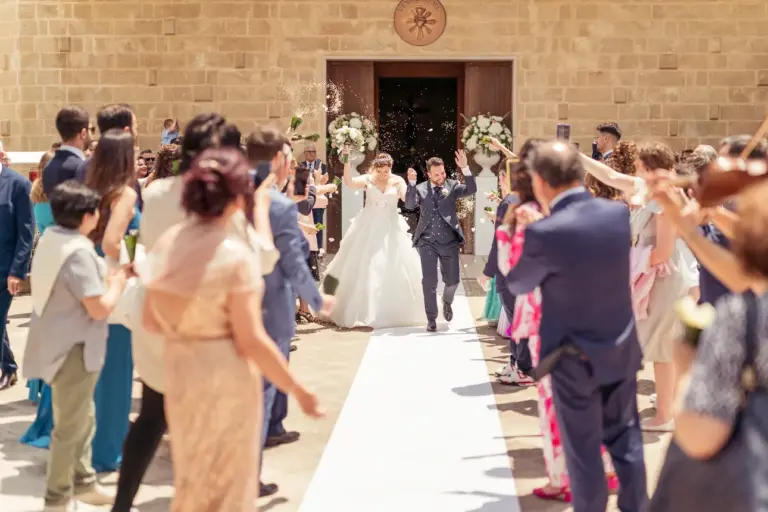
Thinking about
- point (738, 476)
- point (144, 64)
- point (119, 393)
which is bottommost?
point (119, 393)

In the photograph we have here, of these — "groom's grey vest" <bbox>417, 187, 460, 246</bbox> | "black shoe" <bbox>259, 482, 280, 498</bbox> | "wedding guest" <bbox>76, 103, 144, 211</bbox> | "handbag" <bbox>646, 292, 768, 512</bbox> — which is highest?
"wedding guest" <bbox>76, 103, 144, 211</bbox>

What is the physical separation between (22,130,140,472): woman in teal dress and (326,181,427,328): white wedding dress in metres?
4.24

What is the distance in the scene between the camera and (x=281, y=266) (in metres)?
4.29

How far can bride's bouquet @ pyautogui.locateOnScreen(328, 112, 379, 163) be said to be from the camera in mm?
13828

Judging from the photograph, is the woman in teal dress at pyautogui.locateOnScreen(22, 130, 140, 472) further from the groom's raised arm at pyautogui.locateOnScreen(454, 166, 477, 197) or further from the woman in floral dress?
the groom's raised arm at pyautogui.locateOnScreen(454, 166, 477, 197)

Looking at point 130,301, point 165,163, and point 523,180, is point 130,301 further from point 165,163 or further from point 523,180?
point 523,180

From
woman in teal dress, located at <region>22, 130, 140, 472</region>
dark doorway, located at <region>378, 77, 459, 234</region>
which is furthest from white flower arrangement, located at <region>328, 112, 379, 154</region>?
woman in teal dress, located at <region>22, 130, 140, 472</region>

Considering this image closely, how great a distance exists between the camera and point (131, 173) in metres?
4.84

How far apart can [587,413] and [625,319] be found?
0.37 meters

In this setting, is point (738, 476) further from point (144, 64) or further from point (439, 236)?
point (144, 64)

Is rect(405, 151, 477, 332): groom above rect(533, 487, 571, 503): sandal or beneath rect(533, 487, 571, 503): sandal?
above

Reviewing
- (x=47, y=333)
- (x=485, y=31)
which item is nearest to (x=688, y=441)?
(x=47, y=333)

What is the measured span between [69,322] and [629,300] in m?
2.31

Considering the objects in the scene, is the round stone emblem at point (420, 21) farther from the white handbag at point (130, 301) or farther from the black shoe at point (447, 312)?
the white handbag at point (130, 301)
